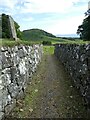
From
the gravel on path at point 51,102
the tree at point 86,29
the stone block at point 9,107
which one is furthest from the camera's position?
the tree at point 86,29

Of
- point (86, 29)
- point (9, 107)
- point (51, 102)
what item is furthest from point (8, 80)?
point (86, 29)

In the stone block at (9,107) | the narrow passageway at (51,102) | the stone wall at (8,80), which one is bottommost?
the narrow passageway at (51,102)

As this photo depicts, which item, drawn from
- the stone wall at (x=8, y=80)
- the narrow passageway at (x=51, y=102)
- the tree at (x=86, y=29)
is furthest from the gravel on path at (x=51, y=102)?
the tree at (x=86, y=29)

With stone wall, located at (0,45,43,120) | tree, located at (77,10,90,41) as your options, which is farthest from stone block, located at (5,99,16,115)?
tree, located at (77,10,90,41)

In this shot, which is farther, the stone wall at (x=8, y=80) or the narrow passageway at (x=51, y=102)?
the narrow passageway at (x=51, y=102)

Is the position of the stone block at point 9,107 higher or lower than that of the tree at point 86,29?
lower

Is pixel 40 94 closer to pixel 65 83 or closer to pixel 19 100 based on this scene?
pixel 19 100

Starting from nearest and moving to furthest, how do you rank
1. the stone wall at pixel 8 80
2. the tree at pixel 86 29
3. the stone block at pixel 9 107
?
1. the stone wall at pixel 8 80
2. the stone block at pixel 9 107
3. the tree at pixel 86 29

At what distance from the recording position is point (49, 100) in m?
7.36

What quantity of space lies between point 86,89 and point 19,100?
185 cm

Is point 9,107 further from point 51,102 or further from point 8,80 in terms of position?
point 51,102

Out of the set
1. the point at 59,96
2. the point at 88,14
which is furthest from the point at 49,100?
the point at 88,14

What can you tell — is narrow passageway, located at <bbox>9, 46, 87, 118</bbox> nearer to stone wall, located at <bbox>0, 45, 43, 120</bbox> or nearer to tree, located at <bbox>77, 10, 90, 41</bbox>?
stone wall, located at <bbox>0, 45, 43, 120</bbox>

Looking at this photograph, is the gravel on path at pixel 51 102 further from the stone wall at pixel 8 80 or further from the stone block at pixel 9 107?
the stone wall at pixel 8 80
